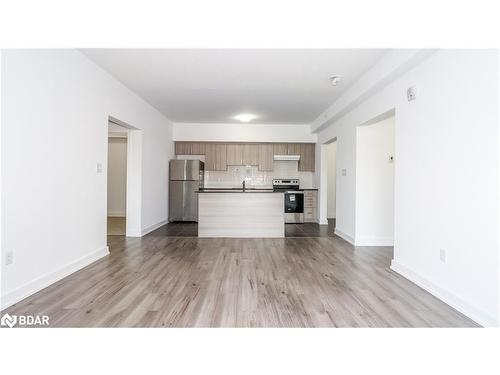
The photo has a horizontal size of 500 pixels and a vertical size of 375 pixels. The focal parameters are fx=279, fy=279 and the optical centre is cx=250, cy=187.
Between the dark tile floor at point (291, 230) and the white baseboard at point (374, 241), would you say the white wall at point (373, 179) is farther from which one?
the dark tile floor at point (291, 230)

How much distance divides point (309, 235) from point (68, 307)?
4.25m

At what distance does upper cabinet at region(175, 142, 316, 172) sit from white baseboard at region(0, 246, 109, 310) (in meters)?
4.23

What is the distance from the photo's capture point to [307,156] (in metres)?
7.59

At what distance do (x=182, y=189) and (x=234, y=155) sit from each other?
1662 mm

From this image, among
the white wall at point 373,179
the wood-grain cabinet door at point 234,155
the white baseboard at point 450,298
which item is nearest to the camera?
the white baseboard at point 450,298

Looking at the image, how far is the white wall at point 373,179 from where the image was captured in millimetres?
4672

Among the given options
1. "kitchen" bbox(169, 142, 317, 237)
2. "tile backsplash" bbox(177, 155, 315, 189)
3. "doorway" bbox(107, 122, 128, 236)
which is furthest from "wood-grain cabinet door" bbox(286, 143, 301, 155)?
"doorway" bbox(107, 122, 128, 236)

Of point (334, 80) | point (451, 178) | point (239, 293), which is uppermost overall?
point (334, 80)

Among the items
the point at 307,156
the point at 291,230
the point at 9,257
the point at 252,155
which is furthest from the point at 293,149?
the point at 9,257

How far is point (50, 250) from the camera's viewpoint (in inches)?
111

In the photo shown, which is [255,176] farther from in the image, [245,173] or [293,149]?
[293,149]

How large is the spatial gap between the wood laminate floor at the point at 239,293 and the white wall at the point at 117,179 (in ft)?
14.6

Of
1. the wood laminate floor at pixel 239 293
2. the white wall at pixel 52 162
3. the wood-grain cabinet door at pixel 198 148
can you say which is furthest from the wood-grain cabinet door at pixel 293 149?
the white wall at pixel 52 162
